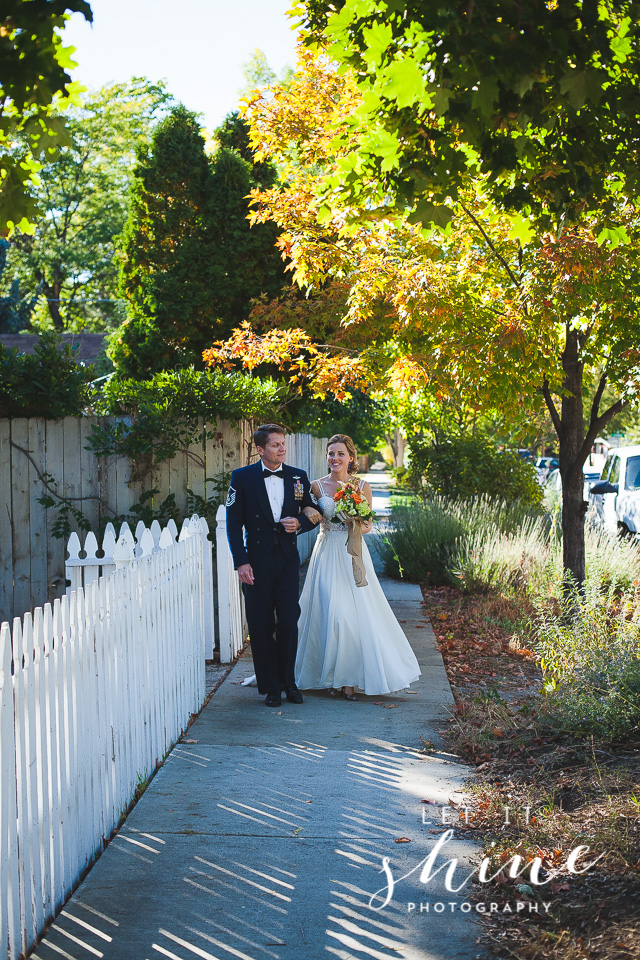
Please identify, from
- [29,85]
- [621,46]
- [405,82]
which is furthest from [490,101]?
[29,85]

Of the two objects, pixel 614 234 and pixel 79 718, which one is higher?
pixel 614 234

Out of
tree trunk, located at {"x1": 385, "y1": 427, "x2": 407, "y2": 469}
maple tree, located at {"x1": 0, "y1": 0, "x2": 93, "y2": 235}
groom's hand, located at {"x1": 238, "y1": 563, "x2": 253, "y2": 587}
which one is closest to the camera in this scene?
maple tree, located at {"x1": 0, "y1": 0, "x2": 93, "y2": 235}

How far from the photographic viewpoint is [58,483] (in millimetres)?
8805

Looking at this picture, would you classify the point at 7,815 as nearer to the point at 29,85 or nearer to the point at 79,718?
the point at 79,718

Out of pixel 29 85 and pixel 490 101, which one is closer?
pixel 29 85

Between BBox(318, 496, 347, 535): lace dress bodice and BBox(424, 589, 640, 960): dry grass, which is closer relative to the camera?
BBox(424, 589, 640, 960): dry grass

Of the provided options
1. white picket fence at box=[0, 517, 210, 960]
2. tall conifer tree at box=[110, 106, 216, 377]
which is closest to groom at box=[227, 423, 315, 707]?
white picket fence at box=[0, 517, 210, 960]

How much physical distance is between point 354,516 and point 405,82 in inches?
151

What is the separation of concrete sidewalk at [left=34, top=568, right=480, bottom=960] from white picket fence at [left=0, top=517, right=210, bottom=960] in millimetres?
160

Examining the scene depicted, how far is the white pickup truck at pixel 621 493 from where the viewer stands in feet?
42.8

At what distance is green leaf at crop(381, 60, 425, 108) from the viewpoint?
3.63 metres

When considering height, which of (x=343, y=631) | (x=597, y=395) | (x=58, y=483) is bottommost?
(x=343, y=631)

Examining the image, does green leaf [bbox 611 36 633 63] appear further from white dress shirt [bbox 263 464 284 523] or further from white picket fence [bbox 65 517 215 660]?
white picket fence [bbox 65 517 215 660]

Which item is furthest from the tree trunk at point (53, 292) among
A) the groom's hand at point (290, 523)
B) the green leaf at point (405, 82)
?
the green leaf at point (405, 82)
